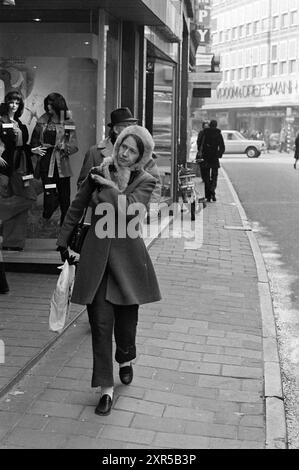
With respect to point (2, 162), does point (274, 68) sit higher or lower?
higher

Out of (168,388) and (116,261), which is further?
(168,388)

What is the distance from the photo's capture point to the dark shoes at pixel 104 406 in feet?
14.1

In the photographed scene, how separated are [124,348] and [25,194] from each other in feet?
13.2

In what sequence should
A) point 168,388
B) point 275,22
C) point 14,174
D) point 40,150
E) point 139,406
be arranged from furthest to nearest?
point 275,22, point 14,174, point 40,150, point 168,388, point 139,406

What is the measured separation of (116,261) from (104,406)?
89 cm

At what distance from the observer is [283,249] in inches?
428

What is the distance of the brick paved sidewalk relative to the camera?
4.02 m

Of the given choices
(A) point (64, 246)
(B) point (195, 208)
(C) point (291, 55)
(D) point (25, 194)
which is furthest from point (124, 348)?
(C) point (291, 55)

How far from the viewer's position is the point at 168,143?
14.5 m

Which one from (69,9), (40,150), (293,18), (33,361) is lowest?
(33,361)

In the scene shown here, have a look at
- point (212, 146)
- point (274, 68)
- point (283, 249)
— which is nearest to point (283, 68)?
point (274, 68)

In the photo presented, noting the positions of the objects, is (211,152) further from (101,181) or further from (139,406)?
(139,406)

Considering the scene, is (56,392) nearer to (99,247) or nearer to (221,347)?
(99,247)
